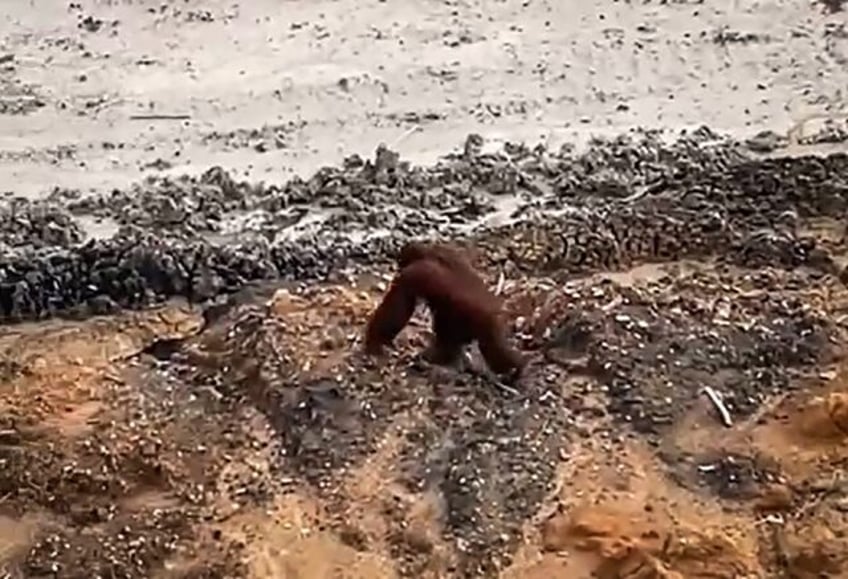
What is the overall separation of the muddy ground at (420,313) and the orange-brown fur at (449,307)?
100 mm

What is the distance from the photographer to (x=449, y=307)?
200 inches

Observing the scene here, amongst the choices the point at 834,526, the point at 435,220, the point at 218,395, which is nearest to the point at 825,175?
the point at 435,220

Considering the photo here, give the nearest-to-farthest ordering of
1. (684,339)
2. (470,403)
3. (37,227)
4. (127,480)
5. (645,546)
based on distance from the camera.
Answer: (645,546), (127,480), (470,403), (684,339), (37,227)

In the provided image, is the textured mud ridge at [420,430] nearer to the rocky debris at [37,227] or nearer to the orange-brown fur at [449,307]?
the orange-brown fur at [449,307]

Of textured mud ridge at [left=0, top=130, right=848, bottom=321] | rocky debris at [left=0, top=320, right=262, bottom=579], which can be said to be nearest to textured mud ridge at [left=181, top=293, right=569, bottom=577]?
rocky debris at [left=0, top=320, right=262, bottom=579]

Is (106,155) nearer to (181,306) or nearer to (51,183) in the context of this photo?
(51,183)

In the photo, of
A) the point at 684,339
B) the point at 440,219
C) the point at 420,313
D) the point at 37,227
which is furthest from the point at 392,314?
the point at 37,227

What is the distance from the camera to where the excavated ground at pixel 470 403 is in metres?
4.48

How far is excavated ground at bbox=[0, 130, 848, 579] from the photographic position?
4.48 meters

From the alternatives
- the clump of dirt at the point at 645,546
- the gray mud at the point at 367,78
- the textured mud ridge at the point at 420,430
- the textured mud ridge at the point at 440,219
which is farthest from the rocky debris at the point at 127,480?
the gray mud at the point at 367,78

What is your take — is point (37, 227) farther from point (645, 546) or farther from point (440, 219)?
point (645, 546)

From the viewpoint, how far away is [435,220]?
621 cm

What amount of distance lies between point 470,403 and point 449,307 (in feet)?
1.02

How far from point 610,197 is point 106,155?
2.11m
